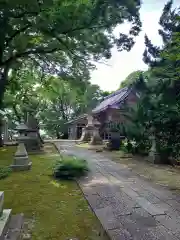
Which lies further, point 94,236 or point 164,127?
point 164,127

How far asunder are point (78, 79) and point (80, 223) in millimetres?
9017

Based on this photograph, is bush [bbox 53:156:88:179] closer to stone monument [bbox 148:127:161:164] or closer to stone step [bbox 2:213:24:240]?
stone step [bbox 2:213:24:240]

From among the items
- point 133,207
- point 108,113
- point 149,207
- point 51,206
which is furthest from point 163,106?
point 108,113

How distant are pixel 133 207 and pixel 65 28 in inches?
248

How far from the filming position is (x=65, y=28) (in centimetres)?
755

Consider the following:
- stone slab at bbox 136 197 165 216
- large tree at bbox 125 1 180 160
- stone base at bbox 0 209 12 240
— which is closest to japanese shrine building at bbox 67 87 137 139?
large tree at bbox 125 1 180 160

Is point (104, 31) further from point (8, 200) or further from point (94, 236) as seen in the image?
point (94, 236)

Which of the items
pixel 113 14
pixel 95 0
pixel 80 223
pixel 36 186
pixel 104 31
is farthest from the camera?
pixel 104 31

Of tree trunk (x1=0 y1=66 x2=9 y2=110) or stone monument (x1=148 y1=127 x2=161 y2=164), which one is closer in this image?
stone monument (x1=148 y1=127 x2=161 y2=164)

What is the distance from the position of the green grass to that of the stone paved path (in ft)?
0.76

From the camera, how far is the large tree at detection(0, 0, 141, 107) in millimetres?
6145

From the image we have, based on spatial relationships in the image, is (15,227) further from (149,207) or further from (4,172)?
(4,172)

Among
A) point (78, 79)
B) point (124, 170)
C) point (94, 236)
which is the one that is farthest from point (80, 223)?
point (78, 79)

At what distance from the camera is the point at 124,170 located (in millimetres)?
7031
